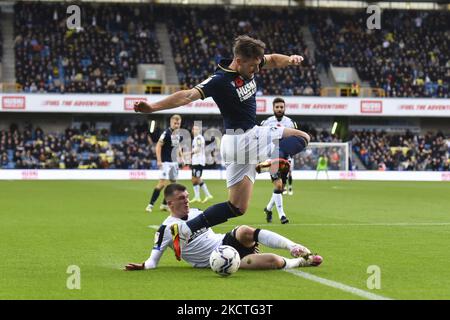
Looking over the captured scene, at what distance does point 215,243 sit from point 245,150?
1146mm

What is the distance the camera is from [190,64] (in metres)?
51.2

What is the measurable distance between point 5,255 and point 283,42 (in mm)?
45541

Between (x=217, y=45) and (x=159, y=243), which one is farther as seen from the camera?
(x=217, y=45)

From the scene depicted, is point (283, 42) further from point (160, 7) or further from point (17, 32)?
point (17, 32)

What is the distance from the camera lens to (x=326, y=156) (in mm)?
46312

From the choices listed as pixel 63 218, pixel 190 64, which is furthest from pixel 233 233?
pixel 190 64

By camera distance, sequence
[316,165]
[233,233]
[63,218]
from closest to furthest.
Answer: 1. [233,233]
2. [63,218]
3. [316,165]

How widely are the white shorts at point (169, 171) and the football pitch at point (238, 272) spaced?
3.68 feet

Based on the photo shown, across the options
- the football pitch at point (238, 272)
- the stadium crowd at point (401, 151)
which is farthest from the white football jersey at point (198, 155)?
the stadium crowd at point (401, 151)

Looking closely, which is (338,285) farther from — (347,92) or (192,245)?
(347,92)

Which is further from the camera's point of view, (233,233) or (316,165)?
(316,165)

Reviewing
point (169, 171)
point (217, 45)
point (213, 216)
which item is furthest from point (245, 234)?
point (217, 45)

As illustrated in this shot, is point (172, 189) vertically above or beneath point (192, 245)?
above

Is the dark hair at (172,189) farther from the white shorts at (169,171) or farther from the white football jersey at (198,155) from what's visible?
the white football jersey at (198,155)
